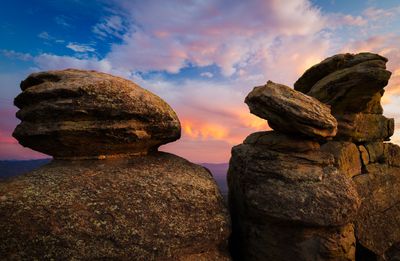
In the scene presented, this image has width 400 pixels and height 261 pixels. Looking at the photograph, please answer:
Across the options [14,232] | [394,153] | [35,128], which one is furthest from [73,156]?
[394,153]

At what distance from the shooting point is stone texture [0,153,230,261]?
12.8 meters

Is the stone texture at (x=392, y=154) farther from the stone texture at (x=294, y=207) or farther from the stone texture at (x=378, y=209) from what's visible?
the stone texture at (x=294, y=207)

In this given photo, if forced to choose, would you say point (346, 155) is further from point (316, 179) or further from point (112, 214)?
point (112, 214)

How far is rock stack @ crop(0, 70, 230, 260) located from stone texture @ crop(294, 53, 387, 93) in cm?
1425

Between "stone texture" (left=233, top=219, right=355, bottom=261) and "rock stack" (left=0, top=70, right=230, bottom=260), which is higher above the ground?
"rock stack" (left=0, top=70, right=230, bottom=260)

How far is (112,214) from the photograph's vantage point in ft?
46.1

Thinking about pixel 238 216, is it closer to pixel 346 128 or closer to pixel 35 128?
pixel 346 128

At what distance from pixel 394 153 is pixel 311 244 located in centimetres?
1598

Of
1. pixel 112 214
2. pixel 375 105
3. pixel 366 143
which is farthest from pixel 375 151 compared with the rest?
pixel 112 214

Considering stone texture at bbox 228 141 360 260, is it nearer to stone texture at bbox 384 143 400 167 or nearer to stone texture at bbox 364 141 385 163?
stone texture at bbox 364 141 385 163

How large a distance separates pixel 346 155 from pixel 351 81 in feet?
18.8

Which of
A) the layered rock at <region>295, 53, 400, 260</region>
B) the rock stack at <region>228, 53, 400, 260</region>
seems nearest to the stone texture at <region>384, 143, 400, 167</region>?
the layered rock at <region>295, 53, 400, 260</region>

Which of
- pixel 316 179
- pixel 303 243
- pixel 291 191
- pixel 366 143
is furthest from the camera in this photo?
pixel 366 143

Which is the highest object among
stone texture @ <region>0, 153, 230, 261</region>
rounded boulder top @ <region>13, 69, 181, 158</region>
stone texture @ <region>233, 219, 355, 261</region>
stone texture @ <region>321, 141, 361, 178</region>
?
rounded boulder top @ <region>13, 69, 181, 158</region>
